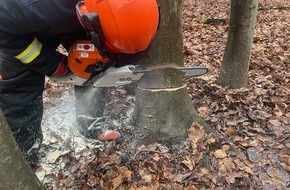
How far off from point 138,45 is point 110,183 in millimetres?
944

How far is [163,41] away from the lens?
6.83ft

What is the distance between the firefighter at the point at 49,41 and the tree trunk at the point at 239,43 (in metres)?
1.26

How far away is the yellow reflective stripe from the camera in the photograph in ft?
6.70

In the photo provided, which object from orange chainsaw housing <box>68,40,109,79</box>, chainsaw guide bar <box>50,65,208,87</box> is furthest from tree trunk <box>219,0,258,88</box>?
orange chainsaw housing <box>68,40,109,79</box>

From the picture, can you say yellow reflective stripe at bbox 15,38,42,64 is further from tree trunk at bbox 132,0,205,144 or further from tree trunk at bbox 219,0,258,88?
tree trunk at bbox 219,0,258,88

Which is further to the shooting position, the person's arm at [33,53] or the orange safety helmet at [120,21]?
the person's arm at [33,53]

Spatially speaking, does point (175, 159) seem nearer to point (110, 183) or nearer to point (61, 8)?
point (110, 183)

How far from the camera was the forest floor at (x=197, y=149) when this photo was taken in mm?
2092

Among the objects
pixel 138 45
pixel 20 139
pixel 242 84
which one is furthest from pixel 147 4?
pixel 242 84

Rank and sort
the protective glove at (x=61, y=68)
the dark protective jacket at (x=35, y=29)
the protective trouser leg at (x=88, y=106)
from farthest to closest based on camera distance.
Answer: the protective trouser leg at (x=88, y=106) → the protective glove at (x=61, y=68) → the dark protective jacket at (x=35, y=29)

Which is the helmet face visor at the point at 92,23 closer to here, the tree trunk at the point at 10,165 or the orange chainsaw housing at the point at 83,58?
the orange chainsaw housing at the point at 83,58

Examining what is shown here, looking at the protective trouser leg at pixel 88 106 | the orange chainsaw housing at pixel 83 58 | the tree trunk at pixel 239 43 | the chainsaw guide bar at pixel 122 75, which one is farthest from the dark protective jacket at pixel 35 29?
the tree trunk at pixel 239 43

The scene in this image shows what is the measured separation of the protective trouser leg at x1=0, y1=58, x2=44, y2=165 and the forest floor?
17cm

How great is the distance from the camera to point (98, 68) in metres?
2.15
